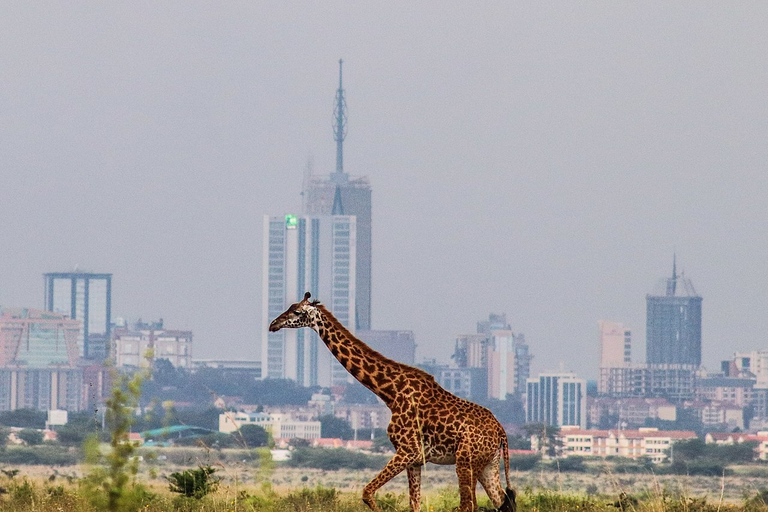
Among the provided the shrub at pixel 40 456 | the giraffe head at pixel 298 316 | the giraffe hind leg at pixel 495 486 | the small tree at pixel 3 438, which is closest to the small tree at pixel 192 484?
the giraffe head at pixel 298 316

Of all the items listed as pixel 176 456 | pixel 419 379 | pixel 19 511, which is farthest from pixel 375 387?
pixel 176 456

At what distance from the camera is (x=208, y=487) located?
1686 cm

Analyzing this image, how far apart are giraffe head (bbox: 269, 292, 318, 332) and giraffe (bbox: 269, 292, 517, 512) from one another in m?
0.01

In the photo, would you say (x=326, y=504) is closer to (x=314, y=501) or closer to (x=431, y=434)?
(x=314, y=501)

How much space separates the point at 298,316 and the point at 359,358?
0.59 m

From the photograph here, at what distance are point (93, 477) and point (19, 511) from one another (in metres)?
5.66

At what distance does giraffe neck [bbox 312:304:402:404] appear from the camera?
40.0ft

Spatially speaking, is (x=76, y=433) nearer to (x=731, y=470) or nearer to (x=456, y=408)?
(x=731, y=470)

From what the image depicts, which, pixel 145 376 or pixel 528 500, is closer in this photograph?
pixel 145 376

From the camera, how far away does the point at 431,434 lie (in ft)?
38.7

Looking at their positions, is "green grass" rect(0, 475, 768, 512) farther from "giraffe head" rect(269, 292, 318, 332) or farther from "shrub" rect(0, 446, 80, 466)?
"shrub" rect(0, 446, 80, 466)

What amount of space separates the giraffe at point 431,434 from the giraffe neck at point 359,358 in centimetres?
1

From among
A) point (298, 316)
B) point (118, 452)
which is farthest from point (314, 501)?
point (118, 452)

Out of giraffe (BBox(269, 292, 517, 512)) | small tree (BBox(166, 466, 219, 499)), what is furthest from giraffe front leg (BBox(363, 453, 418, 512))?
small tree (BBox(166, 466, 219, 499))
